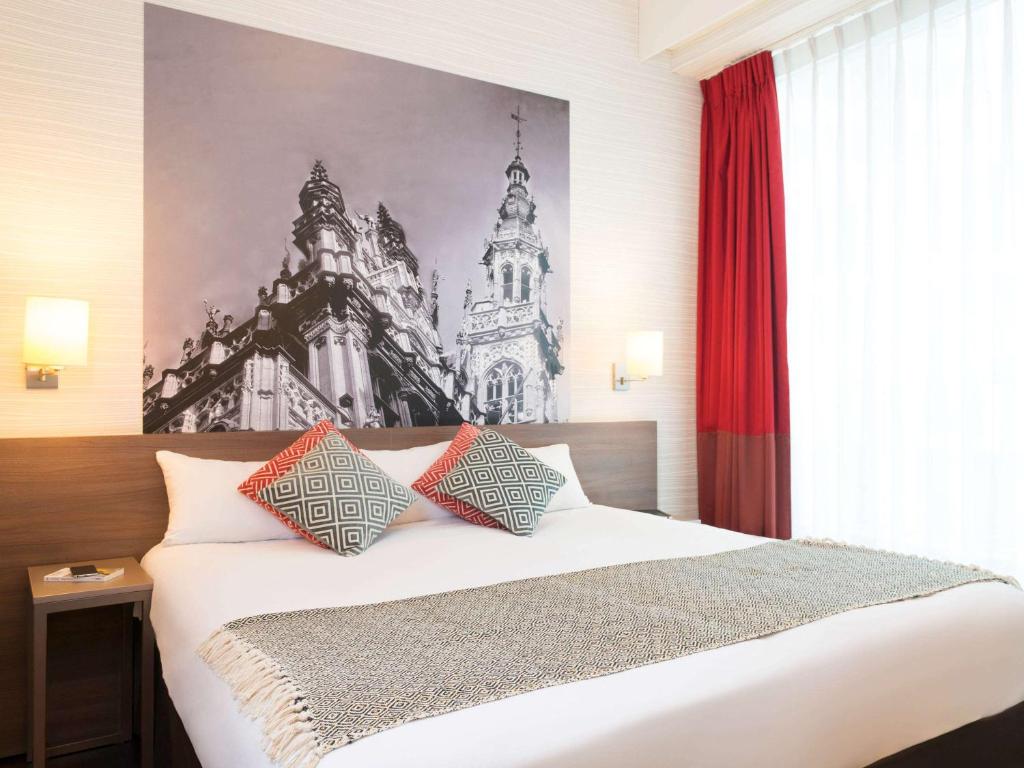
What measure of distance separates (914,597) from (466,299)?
2.26 metres

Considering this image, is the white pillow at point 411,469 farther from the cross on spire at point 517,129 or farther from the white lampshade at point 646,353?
the cross on spire at point 517,129

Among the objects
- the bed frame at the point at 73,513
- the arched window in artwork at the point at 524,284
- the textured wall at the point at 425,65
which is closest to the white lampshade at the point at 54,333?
the textured wall at the point at 425,65

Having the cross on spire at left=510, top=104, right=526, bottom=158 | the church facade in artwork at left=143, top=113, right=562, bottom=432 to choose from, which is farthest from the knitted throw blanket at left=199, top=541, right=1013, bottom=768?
the cross on spire at left=510, top=104, right=526, bottom=158

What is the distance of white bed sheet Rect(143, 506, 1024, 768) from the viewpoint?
1266mm

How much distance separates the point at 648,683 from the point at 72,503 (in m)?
2.11

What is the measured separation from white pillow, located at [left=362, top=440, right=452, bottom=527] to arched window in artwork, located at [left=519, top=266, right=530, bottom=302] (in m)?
0.99

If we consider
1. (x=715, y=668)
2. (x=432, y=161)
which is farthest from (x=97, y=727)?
(x=432, y=161)

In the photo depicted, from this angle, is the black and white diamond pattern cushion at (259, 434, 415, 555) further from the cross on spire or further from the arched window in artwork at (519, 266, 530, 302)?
the cross on spire

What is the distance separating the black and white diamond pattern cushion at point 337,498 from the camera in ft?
8.39

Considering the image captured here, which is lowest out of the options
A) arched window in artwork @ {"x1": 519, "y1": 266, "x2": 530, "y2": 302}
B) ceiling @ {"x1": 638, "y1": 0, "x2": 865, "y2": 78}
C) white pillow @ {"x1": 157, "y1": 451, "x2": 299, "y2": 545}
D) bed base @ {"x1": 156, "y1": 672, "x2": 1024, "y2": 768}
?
bed base @ {"x1": 156, "y1": 672, "x2": 1024, "y2": 768}

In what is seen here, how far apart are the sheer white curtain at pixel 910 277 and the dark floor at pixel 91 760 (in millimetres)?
3090

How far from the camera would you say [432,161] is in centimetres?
352

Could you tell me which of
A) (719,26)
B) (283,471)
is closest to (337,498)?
(283,471)

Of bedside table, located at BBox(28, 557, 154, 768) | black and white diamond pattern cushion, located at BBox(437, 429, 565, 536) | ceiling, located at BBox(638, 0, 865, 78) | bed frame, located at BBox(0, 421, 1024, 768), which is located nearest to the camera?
bedside table, located at BBox(28, 557, 154, 768)
